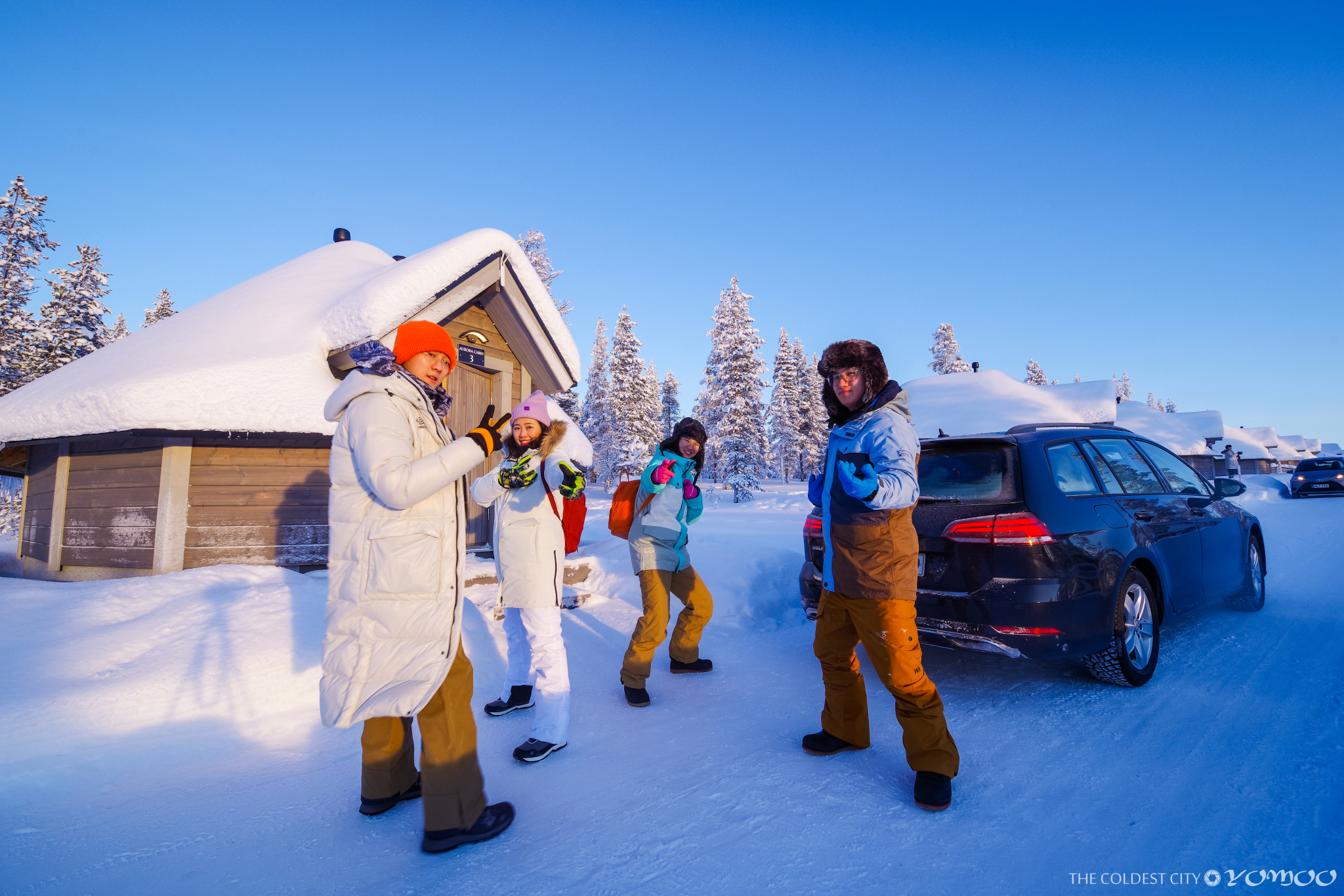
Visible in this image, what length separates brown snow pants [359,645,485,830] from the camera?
7.50 feet

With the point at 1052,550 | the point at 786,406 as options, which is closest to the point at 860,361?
the point at 1052,550

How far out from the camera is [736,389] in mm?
35281

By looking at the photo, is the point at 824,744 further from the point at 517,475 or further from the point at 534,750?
the point at 517,475

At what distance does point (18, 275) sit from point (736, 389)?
29.8m

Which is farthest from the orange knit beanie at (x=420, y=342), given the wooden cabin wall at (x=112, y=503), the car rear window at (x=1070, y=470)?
the wooden cabin wall at (x=112, y=503)

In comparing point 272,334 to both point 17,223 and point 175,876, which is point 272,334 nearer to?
point 175,876

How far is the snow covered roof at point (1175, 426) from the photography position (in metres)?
39.1

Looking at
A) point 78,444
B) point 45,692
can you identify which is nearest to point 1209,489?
point 45,692

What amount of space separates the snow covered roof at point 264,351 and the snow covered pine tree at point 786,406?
33744mm

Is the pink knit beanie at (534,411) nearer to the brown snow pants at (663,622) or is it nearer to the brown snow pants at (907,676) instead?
the brown snow pants at (663,622)

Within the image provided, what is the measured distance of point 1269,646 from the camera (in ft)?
14.5

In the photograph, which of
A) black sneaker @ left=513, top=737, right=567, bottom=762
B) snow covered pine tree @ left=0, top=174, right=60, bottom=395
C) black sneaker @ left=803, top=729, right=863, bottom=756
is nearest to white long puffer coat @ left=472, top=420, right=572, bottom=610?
black sneaker @ left=513, top=737, right=567, bottom=762

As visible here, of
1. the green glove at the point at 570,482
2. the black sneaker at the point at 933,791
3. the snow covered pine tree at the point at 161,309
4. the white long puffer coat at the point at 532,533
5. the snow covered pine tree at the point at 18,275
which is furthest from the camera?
the snow covered pine tree at the point at 161,309

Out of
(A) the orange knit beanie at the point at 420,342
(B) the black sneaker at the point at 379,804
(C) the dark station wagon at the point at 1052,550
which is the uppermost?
(A) the orange knit beanie at the point at 420,342
